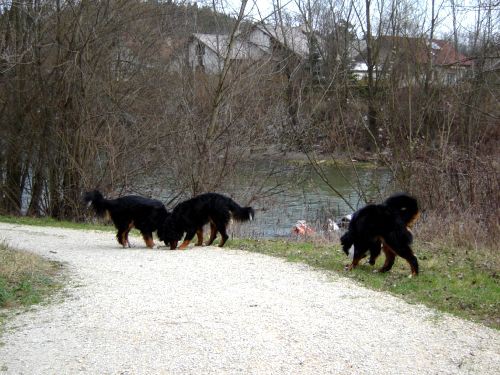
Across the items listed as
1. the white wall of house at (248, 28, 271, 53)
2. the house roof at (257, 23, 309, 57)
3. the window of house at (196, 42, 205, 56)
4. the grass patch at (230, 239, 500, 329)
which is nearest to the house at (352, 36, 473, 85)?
the house roof at (257, 23, 309, 57)

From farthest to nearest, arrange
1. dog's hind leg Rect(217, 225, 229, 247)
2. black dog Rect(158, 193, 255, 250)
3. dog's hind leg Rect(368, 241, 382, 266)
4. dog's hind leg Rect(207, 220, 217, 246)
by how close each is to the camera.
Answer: dog's hind leg Rect(207, 220, 217, 246), dog's hind leg Rect(217, 225, 229, 247), black dog Rect(158, 193, 255, 250), dog's hind leg Rect(368, 241, 382, 266)

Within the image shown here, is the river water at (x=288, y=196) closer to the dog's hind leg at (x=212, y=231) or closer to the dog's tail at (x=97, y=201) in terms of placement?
the dog's hind leg at (x=212, y=231)

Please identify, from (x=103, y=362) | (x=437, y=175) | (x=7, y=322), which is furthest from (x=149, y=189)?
(x=103, y=362)

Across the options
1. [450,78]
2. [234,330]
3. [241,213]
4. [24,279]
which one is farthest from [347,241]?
[450,78]

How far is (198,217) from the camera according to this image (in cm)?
1422

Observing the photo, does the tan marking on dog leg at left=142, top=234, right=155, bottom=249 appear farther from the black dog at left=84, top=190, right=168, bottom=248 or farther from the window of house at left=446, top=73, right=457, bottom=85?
the window of house at left=446, top=73, right=457, bottom=85

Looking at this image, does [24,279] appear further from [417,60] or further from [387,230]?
[417,60]

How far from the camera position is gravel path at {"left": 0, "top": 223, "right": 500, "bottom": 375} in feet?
21.2

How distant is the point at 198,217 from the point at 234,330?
22.5ft

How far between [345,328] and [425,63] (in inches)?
875

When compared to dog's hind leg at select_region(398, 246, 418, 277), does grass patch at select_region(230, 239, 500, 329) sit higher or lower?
lower

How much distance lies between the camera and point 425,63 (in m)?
27.6

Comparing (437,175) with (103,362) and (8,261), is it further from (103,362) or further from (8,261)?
(103,362)

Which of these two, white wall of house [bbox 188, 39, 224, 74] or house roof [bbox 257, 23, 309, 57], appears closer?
white wall of house [bbox 188, 39, 224, 74]
